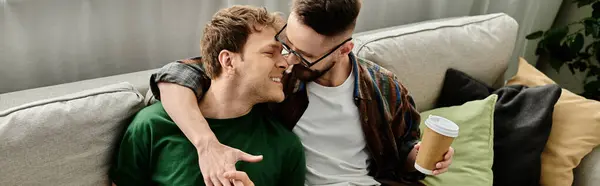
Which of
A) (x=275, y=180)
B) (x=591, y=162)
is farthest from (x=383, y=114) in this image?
(x=591, y=162)

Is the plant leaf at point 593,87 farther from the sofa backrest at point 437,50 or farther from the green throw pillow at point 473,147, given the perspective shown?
the green throw pillow at point 473,147

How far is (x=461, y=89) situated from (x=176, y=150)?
1091 mm

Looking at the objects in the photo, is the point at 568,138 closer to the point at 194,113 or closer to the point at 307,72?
the point at 307,72

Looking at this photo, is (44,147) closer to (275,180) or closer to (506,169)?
(275,180)

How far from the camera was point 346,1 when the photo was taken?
136cm

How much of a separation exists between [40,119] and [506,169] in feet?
4.65

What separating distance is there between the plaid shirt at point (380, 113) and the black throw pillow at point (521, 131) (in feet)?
1.21

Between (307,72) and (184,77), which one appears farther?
(307,72)

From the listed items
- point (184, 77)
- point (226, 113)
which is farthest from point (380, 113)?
point (184, 77)

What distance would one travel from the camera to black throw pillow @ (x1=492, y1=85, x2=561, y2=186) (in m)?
1.86

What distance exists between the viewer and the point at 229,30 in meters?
1.34

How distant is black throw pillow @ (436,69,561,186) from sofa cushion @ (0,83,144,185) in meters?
1.19

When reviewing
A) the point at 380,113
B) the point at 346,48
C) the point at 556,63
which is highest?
the point at 346,48

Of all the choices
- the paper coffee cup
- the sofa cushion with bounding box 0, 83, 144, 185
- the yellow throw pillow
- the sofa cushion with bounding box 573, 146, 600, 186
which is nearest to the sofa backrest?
the yellow throw pillow
